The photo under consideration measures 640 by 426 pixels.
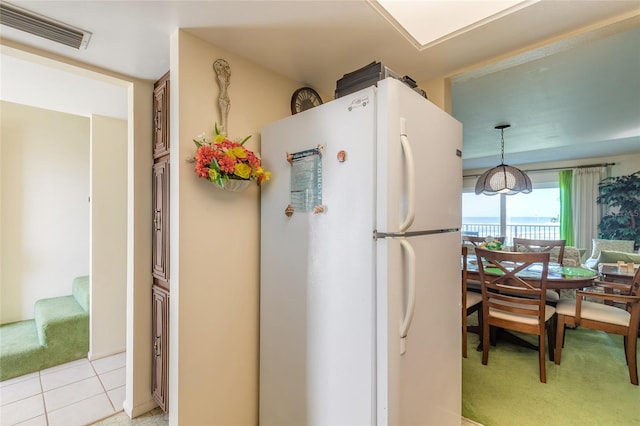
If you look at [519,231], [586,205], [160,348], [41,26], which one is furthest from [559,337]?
[519,231]

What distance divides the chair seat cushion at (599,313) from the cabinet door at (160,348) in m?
3.09

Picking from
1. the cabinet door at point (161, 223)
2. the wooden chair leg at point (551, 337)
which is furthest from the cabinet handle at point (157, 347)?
the wooden chair leg at point (551, 337)

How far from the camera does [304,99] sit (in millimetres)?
2105

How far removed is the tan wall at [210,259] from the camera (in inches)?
58.7

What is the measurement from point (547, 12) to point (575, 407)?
246 cm

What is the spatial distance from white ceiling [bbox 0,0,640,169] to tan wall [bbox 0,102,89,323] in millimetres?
913

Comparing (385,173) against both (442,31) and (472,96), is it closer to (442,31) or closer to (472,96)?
(442,31)

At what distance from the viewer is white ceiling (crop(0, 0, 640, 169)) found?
1.37 metres

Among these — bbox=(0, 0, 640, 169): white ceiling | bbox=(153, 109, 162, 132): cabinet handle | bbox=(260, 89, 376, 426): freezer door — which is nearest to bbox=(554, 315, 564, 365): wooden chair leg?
bbox=(0, 0, 640, 169): white ceiling

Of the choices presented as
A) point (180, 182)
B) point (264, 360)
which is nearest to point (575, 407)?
point (264, 360)

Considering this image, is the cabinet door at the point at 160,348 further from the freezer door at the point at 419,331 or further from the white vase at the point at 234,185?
the freezer door at the point at 419,331

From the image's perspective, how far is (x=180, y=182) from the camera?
1.50 meters

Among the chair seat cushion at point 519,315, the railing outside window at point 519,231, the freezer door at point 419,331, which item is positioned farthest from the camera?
the railing outside window at point 519,231

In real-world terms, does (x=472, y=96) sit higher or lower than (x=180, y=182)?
higher
